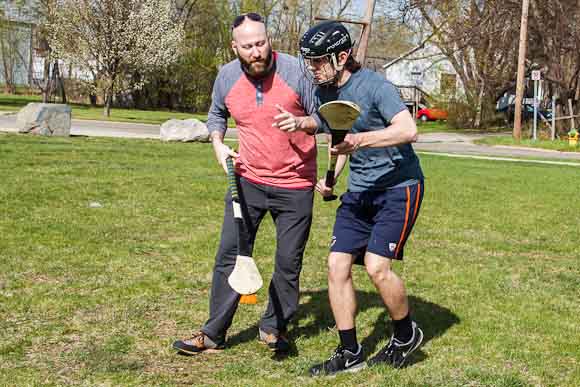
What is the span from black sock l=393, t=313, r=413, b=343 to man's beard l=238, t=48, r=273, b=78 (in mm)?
1677

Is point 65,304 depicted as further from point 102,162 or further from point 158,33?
point 158,33

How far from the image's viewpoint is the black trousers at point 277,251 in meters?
5.15

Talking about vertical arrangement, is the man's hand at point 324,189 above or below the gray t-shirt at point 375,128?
below

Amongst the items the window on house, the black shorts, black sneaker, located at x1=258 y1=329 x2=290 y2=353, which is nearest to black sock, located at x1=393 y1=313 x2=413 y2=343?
the black shorts

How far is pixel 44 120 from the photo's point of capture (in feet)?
72.2

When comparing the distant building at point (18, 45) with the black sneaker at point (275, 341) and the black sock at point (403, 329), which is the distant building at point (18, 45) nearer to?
the black sneaker at point (275, 341)

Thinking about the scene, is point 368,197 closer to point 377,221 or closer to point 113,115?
point 377,221

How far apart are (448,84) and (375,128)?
4366 centimetres

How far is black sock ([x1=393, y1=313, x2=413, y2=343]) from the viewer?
192 inches

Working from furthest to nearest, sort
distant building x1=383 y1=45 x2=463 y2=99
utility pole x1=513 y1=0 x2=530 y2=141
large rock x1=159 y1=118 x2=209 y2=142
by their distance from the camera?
distant building x1=383 y1=45 x2=463 y2=99 < utility pole x1=513 y1=0 x2=530 y2=141 < large rock x1=159 y1=118 x2=209 y2=142

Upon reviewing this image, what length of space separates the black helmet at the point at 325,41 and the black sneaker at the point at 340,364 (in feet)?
5.66

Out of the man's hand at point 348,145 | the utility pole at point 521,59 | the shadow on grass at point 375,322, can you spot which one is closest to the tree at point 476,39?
the utility pole at point 521,59

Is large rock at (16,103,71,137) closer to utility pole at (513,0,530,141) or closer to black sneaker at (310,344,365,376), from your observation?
utility pole at (513,0,530,141)

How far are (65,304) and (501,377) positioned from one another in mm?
3199
